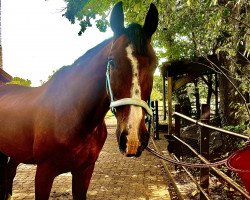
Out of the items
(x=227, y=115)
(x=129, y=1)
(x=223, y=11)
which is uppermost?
(x=129, y=1)

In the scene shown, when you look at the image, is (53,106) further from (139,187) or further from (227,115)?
(227,115)

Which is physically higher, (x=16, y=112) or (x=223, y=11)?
(x=223, y=11)

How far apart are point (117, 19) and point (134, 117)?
87 cm

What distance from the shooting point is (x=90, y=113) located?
9.68ft

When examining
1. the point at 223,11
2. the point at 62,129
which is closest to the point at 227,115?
the point at 223,11

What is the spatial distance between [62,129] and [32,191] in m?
3.41

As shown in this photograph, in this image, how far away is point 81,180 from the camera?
3426 mm

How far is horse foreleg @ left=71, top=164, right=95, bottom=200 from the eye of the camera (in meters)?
3.38

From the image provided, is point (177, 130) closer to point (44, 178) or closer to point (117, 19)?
point (44, 178)

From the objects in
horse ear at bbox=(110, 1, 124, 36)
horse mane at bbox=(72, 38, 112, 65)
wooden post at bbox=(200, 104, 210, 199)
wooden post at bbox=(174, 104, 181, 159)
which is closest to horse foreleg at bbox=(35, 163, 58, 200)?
horse mane at bbox=(72, 38, 112, 65)

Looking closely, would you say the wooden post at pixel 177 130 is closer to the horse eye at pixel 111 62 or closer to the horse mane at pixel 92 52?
the horse mane at pixel 92 52

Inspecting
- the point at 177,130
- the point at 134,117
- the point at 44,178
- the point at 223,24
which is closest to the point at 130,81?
the point at 134,117

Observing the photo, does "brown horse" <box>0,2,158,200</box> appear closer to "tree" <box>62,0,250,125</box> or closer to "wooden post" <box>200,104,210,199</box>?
"wooden post" <box>200,104,210,199</box>

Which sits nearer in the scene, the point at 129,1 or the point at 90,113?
the point at 90,113
